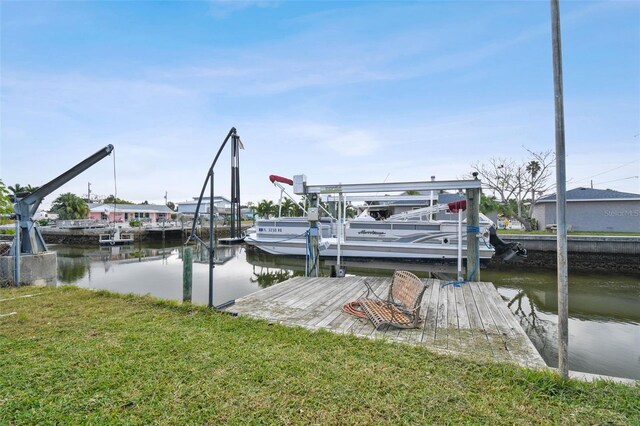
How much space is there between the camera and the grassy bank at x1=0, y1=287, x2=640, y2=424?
2297mm

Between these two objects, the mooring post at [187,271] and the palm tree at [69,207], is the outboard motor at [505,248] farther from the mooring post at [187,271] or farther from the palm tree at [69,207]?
the palm tree at [69,207]

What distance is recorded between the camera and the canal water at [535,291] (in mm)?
5875

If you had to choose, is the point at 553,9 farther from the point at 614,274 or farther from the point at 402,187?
the point at 614,274

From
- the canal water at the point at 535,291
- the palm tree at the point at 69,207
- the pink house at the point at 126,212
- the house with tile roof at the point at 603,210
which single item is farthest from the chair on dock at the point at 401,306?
the palm tree at the point at 69,207

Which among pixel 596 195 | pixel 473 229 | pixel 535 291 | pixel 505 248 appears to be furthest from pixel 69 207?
pixel 596 195

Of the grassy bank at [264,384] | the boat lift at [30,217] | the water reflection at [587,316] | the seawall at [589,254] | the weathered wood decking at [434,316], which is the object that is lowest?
the water reflection at [587,316]

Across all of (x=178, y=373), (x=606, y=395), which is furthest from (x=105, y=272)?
(x=606, y=395)

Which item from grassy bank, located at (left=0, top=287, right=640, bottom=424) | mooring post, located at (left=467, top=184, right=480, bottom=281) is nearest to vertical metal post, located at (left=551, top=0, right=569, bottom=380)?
grassy bank, located at (left=0, top=287, right=640, bottom=424)

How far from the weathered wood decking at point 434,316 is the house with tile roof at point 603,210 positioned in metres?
21.9

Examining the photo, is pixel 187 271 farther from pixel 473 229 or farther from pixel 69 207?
pixel 69 207

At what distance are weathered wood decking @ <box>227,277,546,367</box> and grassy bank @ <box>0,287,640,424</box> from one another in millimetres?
431

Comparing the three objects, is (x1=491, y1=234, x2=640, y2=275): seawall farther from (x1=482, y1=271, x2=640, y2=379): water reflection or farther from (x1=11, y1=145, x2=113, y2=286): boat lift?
(x1=11, y1=145, x2=113, y2=286): boat lift

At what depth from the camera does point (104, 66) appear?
10.1 meters

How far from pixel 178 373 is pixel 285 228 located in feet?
52.1
